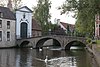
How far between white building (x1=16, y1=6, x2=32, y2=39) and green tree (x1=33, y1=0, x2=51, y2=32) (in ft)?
43.8

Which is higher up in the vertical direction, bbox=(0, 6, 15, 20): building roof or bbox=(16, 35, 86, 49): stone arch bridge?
bbox=(0, 6, 15, 20): building roof

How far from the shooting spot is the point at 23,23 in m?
55.5

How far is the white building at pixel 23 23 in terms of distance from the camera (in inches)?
2128

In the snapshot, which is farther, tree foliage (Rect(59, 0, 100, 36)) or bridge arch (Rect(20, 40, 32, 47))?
bridge arch (Rect(20, 40, 32, 47))

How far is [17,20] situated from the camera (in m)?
53.7

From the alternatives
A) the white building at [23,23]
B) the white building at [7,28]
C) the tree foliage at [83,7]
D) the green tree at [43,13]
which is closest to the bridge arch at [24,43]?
the white building at [23,23]

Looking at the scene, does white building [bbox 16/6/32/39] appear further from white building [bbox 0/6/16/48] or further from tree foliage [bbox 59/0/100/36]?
tree foliage [bbox 59/0/100/36]

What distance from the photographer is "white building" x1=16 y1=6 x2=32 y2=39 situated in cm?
5405

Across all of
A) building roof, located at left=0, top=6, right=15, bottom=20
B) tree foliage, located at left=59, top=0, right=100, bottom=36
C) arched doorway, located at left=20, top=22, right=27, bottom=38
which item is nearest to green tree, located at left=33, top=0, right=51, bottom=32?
arched doorway, located at left=20, top=22, right=27, bottom=38

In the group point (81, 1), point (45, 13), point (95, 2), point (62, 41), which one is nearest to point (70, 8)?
point (81, 1)

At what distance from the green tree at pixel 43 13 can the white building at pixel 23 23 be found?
43.8 feet

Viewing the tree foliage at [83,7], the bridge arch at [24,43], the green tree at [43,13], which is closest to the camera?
the tree foliage at [83,7]

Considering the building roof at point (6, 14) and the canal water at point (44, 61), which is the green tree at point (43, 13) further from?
the canal water at point (44, 61)

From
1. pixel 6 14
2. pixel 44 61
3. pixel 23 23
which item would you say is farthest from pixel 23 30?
pixel 44 61
